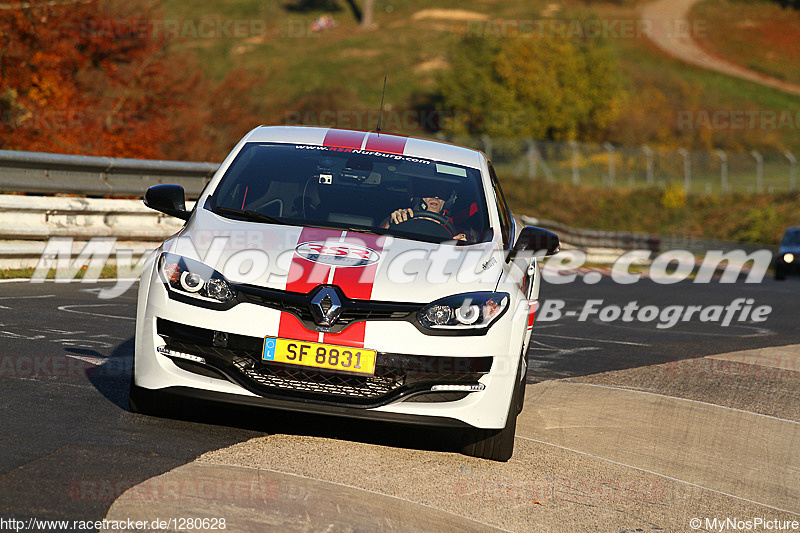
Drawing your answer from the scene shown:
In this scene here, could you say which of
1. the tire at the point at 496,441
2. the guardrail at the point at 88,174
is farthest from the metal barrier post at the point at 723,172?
the tire at the point at 496,441

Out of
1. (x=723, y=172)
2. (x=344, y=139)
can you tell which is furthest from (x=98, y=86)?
(x=723, y=172)

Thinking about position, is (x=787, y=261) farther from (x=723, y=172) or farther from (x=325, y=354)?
(x=723, y=172)

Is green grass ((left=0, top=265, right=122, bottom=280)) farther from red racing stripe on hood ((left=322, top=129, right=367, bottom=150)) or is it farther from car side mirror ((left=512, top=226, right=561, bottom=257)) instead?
car side mirror ((left=512, top=226, right=561, bottom=257))

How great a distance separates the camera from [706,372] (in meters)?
8.80

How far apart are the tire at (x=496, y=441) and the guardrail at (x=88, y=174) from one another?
25.1ft

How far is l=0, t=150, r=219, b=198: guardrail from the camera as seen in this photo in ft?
38.0

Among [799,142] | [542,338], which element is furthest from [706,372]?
[799,142]

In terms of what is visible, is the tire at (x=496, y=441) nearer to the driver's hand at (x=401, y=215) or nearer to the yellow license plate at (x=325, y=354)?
the yellow license plate at (x=325, y=354)

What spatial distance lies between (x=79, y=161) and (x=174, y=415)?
7.46m

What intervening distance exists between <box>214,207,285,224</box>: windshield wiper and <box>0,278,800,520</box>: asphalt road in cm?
106

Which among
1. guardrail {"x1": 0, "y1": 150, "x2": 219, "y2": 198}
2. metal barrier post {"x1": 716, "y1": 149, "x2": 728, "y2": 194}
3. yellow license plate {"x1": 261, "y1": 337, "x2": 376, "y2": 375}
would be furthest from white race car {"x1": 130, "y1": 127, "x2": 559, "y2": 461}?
metal barrier post {"x1": 716, "y1": 149, "x2": 728, "y2": 194}

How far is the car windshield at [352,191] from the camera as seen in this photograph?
5949 mm

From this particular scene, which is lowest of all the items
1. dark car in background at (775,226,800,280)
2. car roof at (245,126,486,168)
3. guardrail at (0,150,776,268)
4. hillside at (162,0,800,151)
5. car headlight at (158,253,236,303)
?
hillside at (162,0,800,151)

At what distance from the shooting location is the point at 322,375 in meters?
5.02
